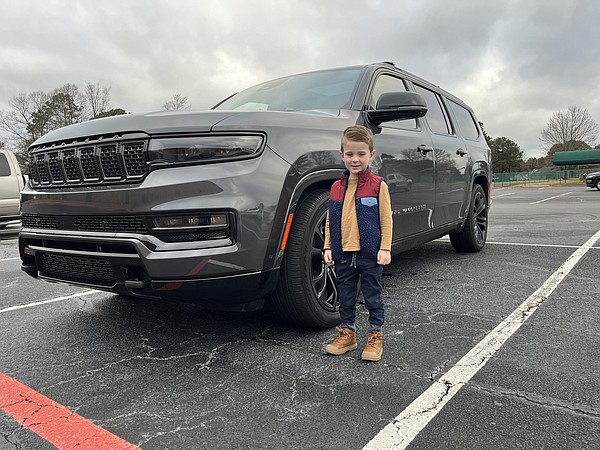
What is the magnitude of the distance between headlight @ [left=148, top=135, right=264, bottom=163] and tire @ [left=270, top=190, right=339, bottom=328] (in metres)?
0.59

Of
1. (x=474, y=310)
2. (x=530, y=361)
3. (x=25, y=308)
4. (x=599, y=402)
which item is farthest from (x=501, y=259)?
(x=25, y=308)

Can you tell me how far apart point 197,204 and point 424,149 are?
257 centimetres

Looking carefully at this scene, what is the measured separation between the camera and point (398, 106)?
341cm

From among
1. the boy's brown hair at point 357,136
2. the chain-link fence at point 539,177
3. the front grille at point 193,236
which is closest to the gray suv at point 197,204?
the front grille at point 193,236

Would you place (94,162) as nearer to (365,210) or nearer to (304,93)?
(365,210)

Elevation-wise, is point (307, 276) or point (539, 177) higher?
point (307, 276)

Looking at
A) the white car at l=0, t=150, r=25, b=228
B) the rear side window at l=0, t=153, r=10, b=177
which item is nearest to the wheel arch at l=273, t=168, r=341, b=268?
the white car at l=0, t=150, r=25, b=228

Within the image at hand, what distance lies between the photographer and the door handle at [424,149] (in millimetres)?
4250

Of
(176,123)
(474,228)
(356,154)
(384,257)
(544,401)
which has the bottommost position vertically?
(544,401)

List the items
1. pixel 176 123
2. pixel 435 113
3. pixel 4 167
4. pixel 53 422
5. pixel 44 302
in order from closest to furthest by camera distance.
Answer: pixel 53 422 → pixel 176 123 → pixel 44 302 → pixel 435 113 → pixel 4 167

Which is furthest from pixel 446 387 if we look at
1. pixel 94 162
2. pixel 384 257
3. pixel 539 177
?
pixel 539 177

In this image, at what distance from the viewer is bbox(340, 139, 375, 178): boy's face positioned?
264 cm

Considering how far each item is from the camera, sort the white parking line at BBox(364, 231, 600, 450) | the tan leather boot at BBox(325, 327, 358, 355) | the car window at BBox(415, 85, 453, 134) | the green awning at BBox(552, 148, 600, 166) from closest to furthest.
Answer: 1. the white parking line at BBox(364, 231, 600, 450)
2. the tan leather boot at BBox(325, 327, 358, 355)
3. the car window at BBox(415, 85, 453, 134)
4. the green awning at BBox(552, 148, 600, 166)

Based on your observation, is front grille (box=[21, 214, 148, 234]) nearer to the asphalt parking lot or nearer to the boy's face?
the asphalt parking lot
